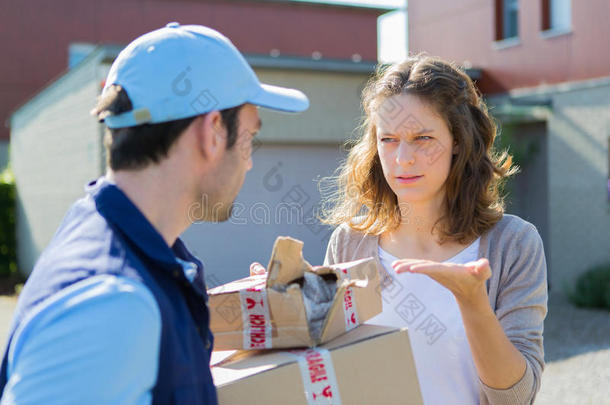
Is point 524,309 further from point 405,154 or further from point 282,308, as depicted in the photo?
point 282,308

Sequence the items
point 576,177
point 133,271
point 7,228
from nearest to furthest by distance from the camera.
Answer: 1. point 133,271
2. point 576,177
3. point 7,228

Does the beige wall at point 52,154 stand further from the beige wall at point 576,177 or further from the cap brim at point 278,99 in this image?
the cap brim at point 278,99

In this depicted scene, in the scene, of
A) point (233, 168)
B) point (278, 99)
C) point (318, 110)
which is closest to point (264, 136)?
point (318, 110)

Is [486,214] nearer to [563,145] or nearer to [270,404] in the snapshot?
[270,404]

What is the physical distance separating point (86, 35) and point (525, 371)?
16.8 meters

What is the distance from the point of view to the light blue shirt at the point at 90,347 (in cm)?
96

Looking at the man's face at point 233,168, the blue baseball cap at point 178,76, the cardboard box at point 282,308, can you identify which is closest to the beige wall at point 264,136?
the cardboard box at point 282,308

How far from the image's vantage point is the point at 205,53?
132 cm

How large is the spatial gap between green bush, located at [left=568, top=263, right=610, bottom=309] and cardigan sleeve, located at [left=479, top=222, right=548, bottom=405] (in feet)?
23.3

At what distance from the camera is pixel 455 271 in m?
1.54

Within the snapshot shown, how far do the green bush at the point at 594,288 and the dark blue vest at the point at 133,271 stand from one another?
26.9ft

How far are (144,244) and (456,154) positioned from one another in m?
1.30

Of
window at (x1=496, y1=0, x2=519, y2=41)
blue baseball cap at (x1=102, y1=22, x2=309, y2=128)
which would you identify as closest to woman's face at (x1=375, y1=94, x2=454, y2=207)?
blue baseball cap at (x1=102, y1=22, x2=309, y2=128)

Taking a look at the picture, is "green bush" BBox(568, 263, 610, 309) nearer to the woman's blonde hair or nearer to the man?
the woman's blonde hair
